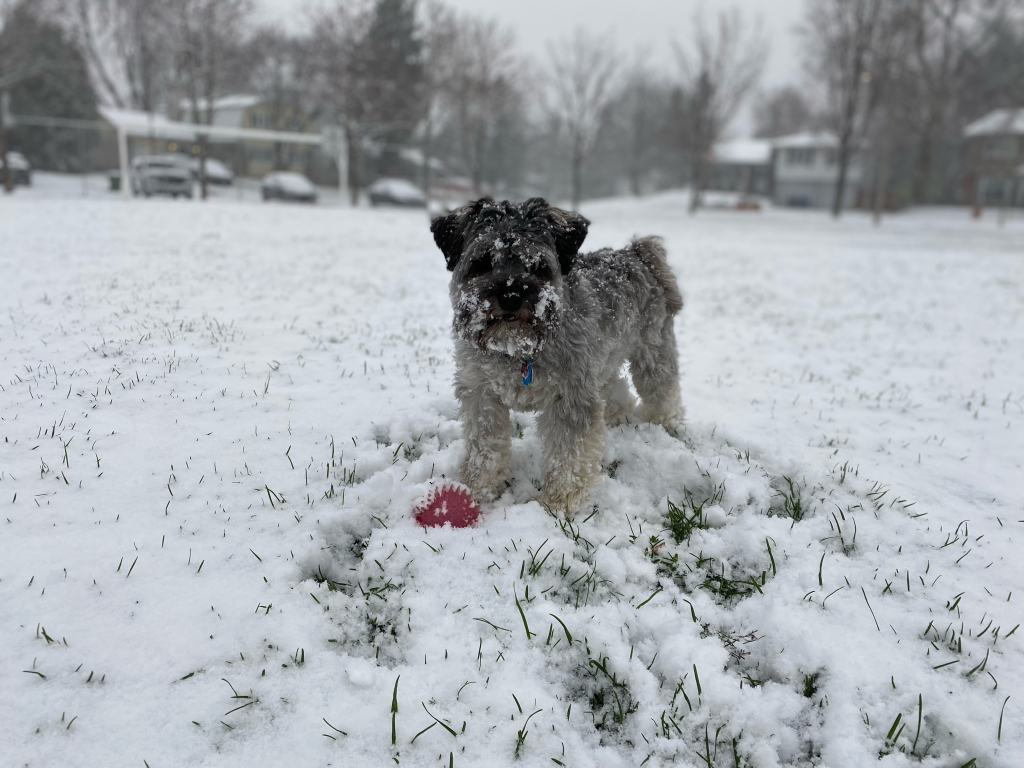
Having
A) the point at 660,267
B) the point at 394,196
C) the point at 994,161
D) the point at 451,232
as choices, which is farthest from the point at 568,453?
the point at 994,161

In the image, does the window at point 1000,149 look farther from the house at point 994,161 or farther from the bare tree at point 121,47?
the bare tree at point 121,47

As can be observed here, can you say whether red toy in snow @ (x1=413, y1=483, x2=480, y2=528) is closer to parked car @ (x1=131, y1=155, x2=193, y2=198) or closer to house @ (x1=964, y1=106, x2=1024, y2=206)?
parked car @ (x1=131, y1=155, x2=193, y2=198)

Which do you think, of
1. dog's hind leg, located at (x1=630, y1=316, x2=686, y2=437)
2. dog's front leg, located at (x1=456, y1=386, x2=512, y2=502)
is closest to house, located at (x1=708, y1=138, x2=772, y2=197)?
dog's hind leg, located at (x1=630, y1=316, x2=686, y2=437)

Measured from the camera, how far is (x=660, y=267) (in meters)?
4.99

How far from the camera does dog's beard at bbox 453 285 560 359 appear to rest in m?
3.47

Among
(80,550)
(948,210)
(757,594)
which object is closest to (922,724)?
(757,594)

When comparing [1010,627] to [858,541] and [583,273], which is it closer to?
[858,541]

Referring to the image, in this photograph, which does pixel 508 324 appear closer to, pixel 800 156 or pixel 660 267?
pixel 660 267

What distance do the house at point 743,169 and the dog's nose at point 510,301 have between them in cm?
7798

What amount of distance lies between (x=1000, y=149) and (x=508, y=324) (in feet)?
242

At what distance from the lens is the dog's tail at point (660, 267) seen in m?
4.98

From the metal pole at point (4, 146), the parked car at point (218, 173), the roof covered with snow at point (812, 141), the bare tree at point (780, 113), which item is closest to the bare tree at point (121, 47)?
the parked car at point (218, 173)

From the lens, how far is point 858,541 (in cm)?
365

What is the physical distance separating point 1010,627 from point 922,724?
920mm
